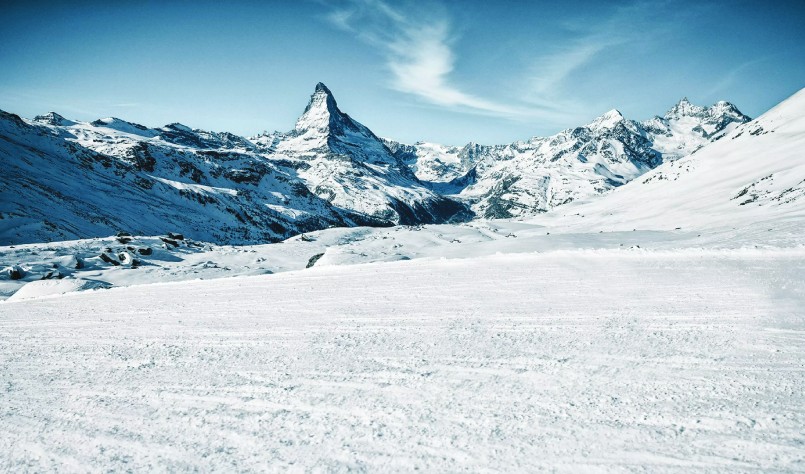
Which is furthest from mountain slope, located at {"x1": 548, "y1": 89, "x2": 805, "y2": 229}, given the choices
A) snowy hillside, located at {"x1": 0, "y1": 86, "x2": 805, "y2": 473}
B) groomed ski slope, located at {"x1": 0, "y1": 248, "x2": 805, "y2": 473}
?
groomed ski slope, located at {"x1": 0, "y1": 248, "x2": 805, "y2": 473}

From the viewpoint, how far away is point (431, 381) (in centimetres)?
547

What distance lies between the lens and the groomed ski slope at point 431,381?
158 inches

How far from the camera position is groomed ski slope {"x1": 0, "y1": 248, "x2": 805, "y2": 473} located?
4.02 metres

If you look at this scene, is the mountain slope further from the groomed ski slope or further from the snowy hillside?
the groomed ski slope

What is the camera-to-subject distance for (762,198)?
49.7 meters

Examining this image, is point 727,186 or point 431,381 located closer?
point 431,381

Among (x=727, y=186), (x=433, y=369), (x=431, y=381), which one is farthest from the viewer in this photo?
(x=727, y=186)

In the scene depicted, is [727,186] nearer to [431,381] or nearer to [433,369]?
[433,369]

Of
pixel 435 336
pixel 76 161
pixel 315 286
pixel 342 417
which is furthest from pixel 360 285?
pixel 76 161

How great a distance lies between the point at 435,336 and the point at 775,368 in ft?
15.9

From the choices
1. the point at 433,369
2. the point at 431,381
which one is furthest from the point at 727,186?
the point at 431,381

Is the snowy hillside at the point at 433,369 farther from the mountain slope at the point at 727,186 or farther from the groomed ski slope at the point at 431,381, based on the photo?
the mountain slope at the point at 727,186

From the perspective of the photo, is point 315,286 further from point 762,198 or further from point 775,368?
point 762,198

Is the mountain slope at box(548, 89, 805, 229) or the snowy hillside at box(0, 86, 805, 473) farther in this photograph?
the mountain slope at box(548, 89, 805, 229)
